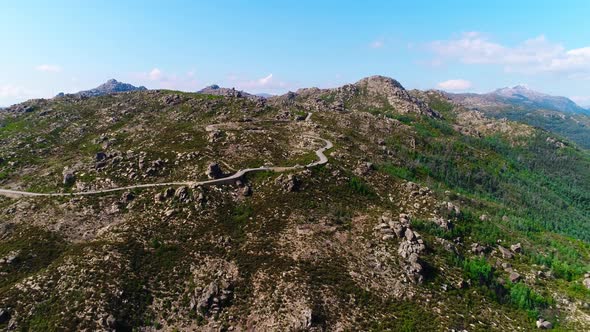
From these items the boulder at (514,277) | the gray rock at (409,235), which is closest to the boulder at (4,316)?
the gray rock at (409,235)

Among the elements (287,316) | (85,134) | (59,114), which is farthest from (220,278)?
(59,114)

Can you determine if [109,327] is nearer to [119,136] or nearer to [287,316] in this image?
[287,316]

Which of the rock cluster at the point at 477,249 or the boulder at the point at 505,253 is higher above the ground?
the rock cluster at the point at 477,249

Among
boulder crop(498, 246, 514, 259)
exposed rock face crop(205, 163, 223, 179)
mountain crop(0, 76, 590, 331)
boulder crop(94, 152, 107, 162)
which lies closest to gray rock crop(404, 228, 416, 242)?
mountain crop(0, 76, 590, 331)

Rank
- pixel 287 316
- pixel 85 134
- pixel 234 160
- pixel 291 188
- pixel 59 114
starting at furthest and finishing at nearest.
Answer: pixel 59 114 < pixel 85 134 < pixel 234 160 < pixel 291 188 < pixel 287 316

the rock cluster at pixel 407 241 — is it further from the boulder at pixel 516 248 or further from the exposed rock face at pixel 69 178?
the exposed rock face at pixel 69 178

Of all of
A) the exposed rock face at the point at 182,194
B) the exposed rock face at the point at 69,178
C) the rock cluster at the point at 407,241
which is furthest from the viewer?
the exposed rock face at the point at 69,178

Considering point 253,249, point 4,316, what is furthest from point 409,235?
point 4,316

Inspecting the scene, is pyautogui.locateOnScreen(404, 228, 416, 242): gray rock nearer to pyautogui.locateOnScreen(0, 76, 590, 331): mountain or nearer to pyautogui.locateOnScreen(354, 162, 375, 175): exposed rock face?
pyautogui.locateOnScreen(0, 76, 590, 331): mountain
